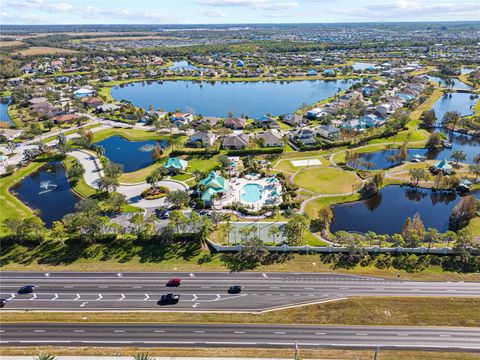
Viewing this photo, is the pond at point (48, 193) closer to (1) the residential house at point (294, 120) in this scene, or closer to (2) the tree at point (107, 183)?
(2) the tree at point (107, 183)

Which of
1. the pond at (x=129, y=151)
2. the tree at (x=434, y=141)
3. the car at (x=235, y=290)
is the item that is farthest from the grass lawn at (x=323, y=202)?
the pond at (x=129, y=151)

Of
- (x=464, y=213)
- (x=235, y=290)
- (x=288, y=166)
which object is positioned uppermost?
(x=288, y=166)

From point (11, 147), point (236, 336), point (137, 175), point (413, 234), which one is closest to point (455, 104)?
point (413, 234)

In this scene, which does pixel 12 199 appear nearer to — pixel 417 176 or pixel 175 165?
pixel 175 165

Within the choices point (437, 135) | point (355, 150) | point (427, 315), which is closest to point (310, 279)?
point (427, 315)

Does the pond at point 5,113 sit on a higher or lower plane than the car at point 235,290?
A: higher

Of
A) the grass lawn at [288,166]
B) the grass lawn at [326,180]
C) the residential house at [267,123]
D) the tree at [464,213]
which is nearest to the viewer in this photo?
the tree at [464,213]
